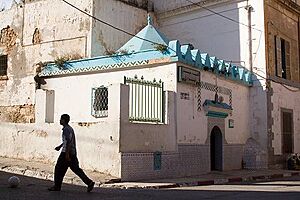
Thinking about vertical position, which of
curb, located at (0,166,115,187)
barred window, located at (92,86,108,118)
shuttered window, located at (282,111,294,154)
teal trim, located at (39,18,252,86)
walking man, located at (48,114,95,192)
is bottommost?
curb, located at (0,166,115,187)

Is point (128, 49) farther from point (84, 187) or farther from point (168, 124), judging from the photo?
point (84, 187)

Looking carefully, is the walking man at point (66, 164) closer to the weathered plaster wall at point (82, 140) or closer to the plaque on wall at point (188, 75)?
the weathered plaster wall at point (82, 140)

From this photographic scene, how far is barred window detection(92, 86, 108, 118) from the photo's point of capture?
46.1 ft

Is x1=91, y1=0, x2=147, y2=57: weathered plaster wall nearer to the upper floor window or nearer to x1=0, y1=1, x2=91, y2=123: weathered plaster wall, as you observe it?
x1=0, y1=1, x2=91, y2=123: weathered plaster wall

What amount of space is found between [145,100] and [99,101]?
209cm

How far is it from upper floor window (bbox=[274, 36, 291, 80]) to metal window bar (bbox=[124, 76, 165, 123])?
7813 mm

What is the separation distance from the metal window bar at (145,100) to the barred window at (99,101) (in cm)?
164

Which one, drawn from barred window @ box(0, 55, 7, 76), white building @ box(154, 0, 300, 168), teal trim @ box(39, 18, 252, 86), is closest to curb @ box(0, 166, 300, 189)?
teal trim @ box(39, 18, 252, 86)

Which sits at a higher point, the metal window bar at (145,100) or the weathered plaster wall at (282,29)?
the weathered plaster wall at (282,29)

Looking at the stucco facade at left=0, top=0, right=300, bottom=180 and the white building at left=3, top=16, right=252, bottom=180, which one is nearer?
the white building at left=3, top=16, right=252, bottom=180

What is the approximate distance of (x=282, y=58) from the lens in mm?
19688

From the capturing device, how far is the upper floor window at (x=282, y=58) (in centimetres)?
1898

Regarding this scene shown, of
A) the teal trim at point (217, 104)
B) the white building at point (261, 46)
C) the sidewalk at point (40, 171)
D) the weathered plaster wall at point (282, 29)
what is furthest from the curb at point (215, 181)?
the weathered plaster wall at point (282, 29)

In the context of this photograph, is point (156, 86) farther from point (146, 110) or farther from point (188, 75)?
point (188, 75)
